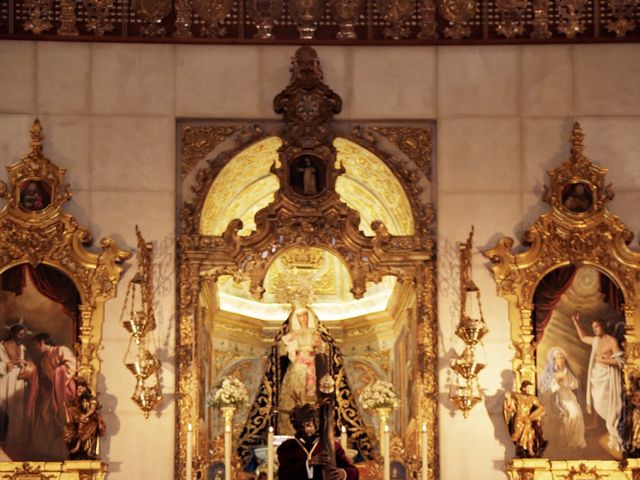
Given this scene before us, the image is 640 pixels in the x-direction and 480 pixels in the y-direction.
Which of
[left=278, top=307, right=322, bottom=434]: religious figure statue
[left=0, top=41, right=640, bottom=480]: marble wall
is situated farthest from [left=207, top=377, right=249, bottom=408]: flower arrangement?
[left=278, top=307, right=322, bottom=434]: religious figure statue

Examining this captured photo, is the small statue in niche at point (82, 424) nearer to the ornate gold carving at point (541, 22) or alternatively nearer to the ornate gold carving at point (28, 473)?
the ornate gold carving at point (28, 473)

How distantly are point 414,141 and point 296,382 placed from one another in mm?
2808

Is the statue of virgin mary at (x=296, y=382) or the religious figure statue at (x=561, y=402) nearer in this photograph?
the religious figure statue at (x=561, y=402)

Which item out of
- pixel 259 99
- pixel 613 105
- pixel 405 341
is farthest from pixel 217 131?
pixel 613 105

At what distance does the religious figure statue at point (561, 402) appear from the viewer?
16.4 m

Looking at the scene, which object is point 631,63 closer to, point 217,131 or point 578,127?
point 578,127

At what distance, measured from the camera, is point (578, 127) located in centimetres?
1667

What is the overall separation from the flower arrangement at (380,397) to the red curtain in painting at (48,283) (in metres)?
3.06

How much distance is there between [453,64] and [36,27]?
4.28 metres

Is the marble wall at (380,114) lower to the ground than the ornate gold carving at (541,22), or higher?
lower

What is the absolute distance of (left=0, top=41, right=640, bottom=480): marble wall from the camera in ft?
54.5

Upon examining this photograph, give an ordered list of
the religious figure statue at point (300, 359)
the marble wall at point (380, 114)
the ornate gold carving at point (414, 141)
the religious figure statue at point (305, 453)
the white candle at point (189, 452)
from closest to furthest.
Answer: the religious figure statue at point (305, 453) → the white candle at point (189, 452) → the marble wall at point (380, 114) → the ornate gold carving at point (414, 141) → the religious figure statue at point (300, 359)

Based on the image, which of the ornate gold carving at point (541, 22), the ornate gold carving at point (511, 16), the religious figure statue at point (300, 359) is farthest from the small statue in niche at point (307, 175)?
the ornate gold carving at point (541, 22)

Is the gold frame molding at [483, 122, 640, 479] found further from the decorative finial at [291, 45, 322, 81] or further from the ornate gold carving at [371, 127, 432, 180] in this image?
the decorative finial at [291, 45, 322, 81]
